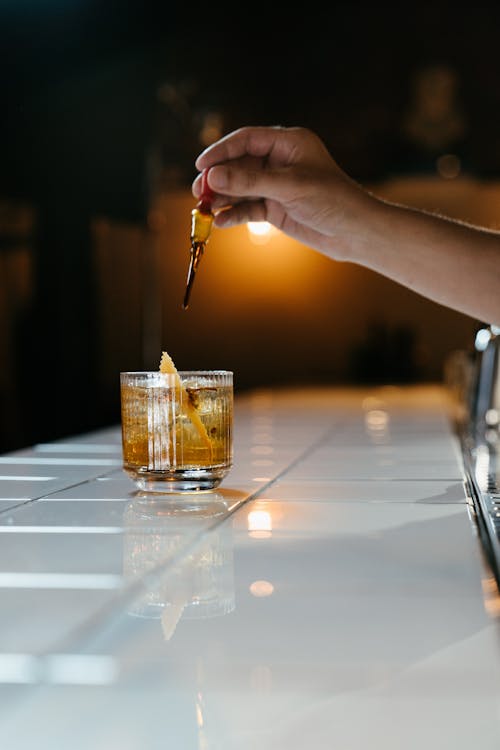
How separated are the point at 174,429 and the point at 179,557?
22 cm

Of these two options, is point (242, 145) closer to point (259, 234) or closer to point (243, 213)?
point (243, 213)

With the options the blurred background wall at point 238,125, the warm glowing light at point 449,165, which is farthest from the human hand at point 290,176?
the warm glowing light at point 449,165

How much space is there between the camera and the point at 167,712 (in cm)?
36

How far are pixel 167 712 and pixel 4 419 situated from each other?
7.68 feet

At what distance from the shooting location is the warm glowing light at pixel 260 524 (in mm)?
716

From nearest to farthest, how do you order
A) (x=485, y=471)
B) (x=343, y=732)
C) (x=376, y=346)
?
(x=343, y=732) < (x=485, y=471) < (x=376, y=346)

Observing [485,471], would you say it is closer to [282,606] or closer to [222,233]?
[282,606]


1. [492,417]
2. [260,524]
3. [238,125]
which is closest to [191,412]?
[260,524]

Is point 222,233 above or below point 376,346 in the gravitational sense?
above

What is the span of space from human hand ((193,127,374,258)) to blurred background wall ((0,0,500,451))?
178 cm

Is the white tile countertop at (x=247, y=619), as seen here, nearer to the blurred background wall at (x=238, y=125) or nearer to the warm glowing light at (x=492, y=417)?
the warm glowing light at (x=492, y=417)

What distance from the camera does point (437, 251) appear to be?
1275 millimetres

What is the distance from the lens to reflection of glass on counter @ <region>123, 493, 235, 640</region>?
0.51 metres

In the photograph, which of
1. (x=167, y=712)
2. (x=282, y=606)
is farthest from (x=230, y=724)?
(x=282, y=606)
